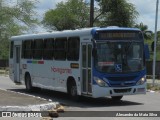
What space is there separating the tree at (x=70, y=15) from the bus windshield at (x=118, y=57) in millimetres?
39822

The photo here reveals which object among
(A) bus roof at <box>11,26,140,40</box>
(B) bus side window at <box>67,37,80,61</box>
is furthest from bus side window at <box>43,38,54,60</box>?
(B) bus side window at <box>67,37,80,61</box>

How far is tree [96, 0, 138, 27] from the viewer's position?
52.0m

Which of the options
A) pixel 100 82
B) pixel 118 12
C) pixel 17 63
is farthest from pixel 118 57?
pixel 118 12

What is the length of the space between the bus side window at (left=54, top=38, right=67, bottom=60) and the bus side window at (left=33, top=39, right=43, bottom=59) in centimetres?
170

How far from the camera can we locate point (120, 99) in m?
19.4

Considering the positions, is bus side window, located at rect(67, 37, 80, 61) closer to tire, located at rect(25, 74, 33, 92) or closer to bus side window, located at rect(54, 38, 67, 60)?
bus side window, located at rect(54, 38, 67, 60)

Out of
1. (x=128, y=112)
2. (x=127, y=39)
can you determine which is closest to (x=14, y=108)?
(x=128, y=112)

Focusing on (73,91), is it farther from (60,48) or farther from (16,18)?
(16,18)

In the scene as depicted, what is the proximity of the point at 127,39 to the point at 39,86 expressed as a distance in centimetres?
620

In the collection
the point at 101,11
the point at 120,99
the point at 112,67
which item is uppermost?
the point at 101,11

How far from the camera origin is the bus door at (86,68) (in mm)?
17359

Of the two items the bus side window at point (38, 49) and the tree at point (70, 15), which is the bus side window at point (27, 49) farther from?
the tree at point (70, 15)

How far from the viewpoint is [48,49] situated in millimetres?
21047

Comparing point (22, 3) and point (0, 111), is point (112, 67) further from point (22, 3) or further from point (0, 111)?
point (22, 3)
